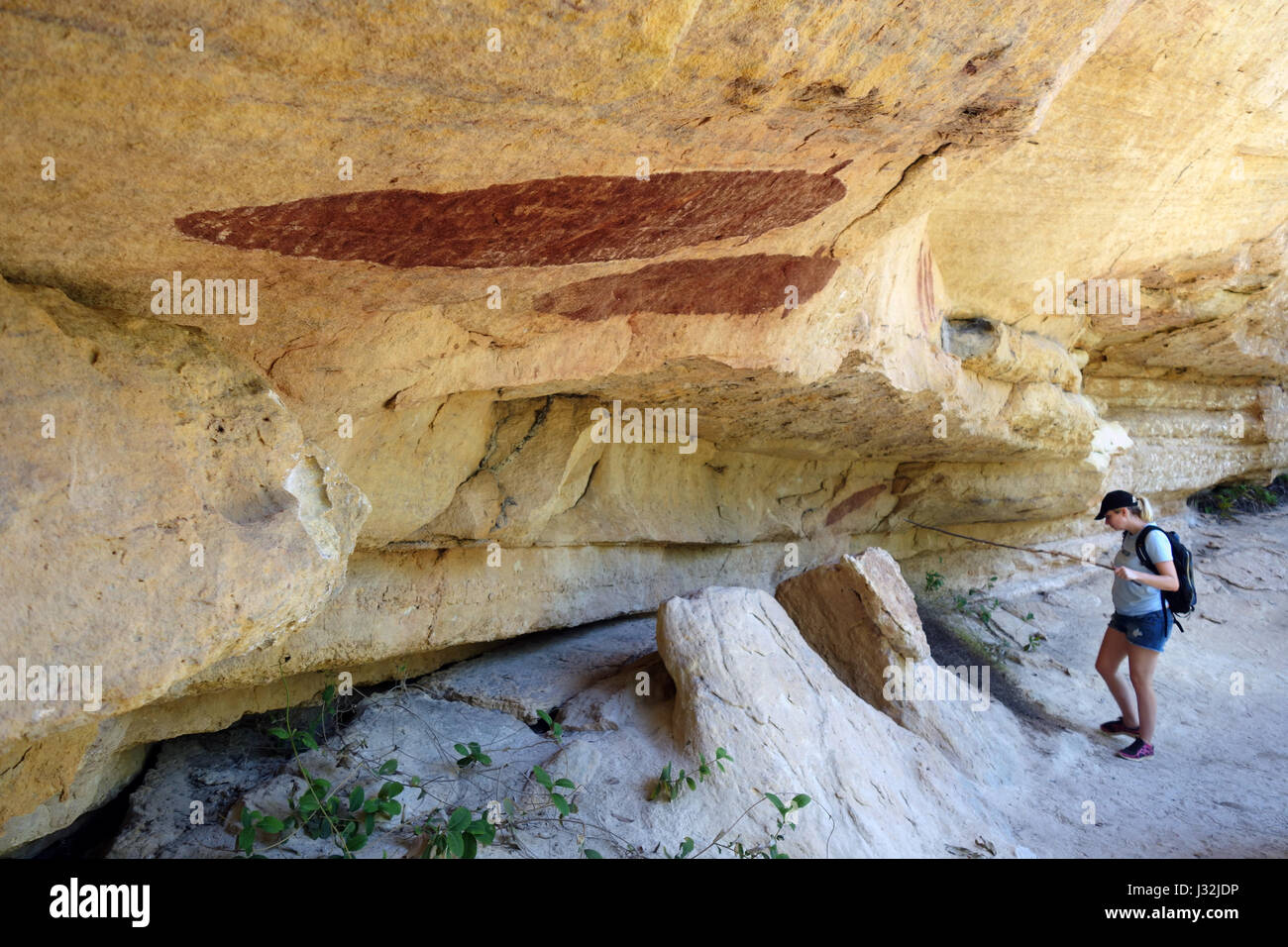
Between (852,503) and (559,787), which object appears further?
(852,503)

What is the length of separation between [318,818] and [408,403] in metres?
1.40

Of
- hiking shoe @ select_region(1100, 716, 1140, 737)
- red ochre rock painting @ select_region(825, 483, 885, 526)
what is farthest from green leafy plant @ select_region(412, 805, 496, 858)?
red ochre rock painting @ select_region(825, 483, 885, 526)

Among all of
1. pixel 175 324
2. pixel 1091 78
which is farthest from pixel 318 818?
pixel 1091 78

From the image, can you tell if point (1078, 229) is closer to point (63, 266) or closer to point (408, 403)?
point (408, 403)

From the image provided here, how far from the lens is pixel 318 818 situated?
2.69 metres

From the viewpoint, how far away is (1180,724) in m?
4.98

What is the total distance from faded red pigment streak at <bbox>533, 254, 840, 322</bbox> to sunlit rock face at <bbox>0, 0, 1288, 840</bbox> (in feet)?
0.06

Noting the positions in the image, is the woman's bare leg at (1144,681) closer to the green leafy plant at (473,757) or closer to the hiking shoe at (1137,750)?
the hiking shoe at (1137,750)

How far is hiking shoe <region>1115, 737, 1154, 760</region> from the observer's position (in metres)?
4.45

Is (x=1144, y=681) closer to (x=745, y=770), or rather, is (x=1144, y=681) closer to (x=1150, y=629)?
(x=1150, y=629)

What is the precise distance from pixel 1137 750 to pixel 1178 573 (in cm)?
99

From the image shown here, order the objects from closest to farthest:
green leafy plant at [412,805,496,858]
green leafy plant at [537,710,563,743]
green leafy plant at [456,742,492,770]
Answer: green leafy plant at [412,805,496,858] < green leafy plant at [456,742,492,770] < green leafy plant at [537,710,563,743]

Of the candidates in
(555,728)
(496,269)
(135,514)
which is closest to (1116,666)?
(555,728)

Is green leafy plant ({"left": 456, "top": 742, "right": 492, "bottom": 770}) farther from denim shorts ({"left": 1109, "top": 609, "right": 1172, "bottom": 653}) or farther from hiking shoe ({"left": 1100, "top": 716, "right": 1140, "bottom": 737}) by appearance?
hiking shoe ({"left": 1100, "top": 716, "right": 1140, "bottom": 737})
